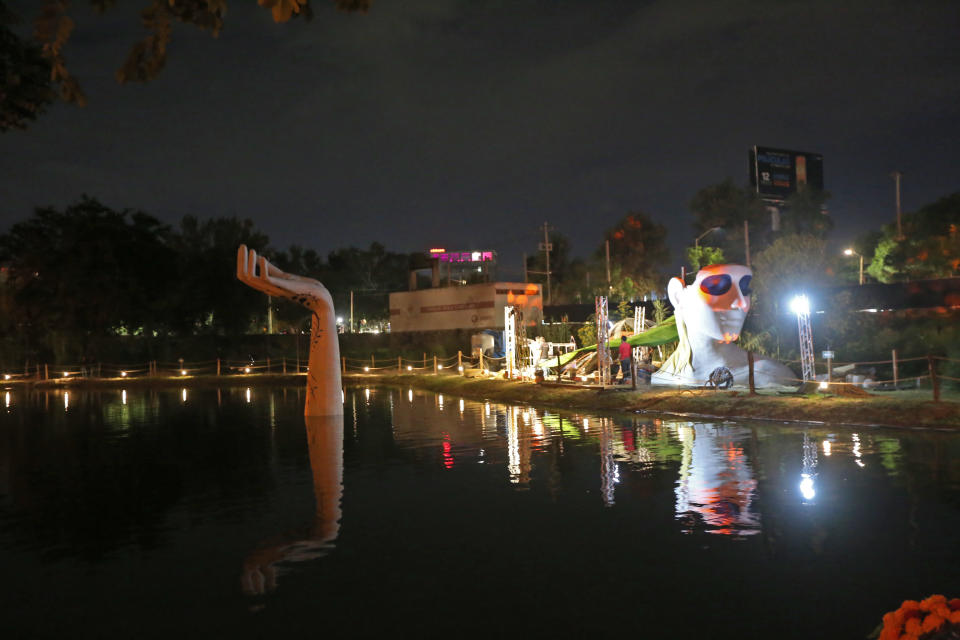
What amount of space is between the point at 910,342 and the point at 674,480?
792 inches

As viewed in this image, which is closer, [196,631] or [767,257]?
[196,631]

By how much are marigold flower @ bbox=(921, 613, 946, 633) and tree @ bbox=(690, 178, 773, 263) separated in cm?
6865

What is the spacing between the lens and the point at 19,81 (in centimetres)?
764

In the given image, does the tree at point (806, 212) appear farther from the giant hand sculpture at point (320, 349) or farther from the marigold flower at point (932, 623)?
the marigold flower at point (932, 623)

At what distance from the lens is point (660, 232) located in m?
75.0

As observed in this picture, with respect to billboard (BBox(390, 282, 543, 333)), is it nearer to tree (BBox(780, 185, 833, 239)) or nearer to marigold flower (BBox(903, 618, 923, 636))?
tree (BBox(780, 185, 833, 239))

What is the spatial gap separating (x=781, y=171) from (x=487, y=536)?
65.9 meters

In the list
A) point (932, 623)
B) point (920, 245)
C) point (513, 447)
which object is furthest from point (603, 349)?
point (920, 245)

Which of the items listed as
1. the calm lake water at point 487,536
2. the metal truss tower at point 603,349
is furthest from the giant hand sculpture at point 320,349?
the metal truss tower at point 603,349

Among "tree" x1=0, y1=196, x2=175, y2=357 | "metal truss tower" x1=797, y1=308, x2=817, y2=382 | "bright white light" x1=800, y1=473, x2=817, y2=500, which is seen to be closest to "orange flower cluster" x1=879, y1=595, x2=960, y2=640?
"bright white light" x1=800, y1=473, x2=817, y2=500

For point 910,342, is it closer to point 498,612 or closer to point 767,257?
point 767,257

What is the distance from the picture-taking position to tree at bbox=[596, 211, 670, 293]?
74.1 metres

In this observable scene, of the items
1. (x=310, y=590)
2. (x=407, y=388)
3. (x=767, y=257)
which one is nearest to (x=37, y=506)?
(x=310, y=590)

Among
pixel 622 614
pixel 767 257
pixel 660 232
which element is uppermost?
pixel 660 232
